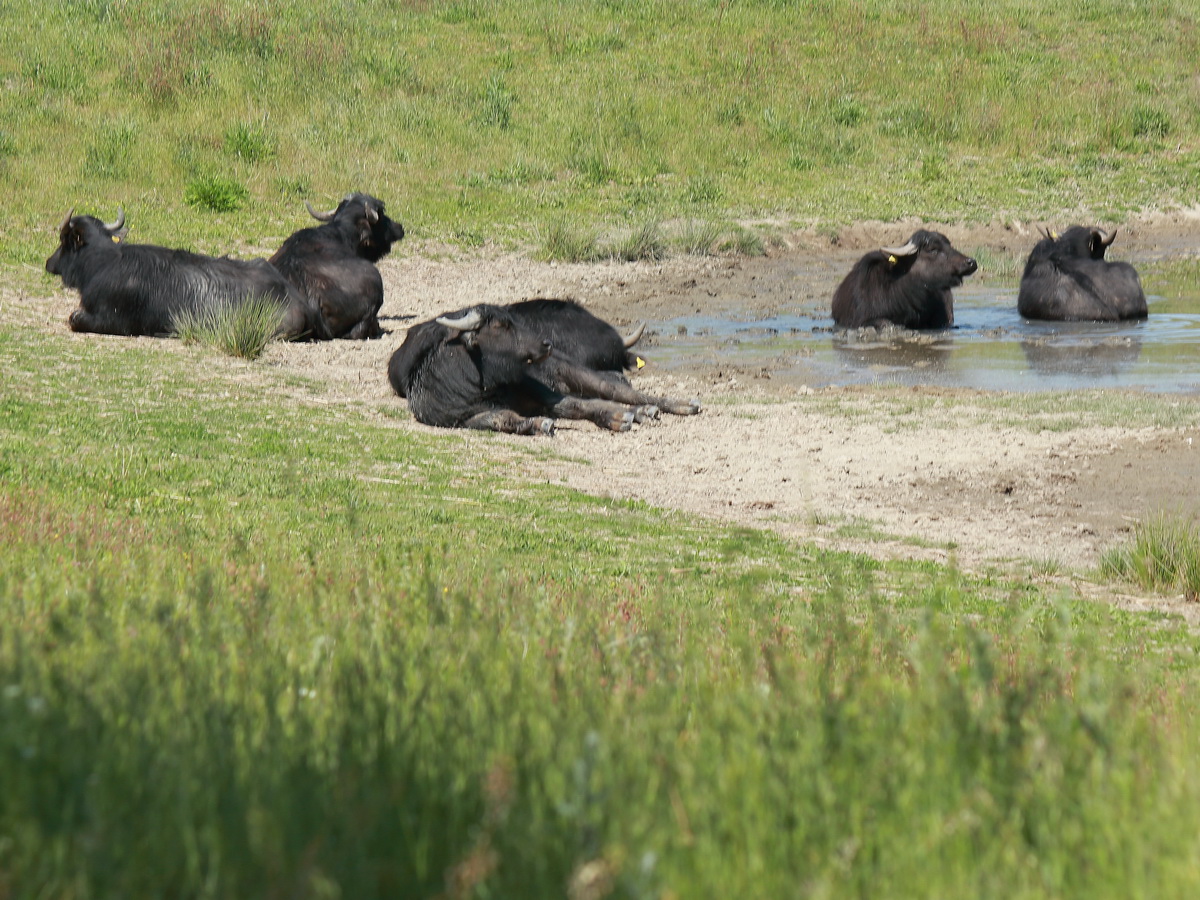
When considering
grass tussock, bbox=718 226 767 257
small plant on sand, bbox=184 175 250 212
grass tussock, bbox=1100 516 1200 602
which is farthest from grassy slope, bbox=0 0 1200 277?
grass tussock, bbox=1100 516 1200 602

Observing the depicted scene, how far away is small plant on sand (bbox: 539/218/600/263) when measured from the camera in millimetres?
22188

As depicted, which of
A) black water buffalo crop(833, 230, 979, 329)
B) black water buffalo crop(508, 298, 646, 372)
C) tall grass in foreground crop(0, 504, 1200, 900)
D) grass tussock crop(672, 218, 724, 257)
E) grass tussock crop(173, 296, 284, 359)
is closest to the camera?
tall grass in foreground crop(0, 504, 1200, 900)

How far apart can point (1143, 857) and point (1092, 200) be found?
1043 inches

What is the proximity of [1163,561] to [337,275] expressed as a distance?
1099 centimetres

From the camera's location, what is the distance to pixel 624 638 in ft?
14.5

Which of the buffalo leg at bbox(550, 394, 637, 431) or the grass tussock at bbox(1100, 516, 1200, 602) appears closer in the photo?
the grass tussock at bbox(1100, 516, 1200, 602)

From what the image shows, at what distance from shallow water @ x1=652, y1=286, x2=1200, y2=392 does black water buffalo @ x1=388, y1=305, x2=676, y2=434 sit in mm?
3150

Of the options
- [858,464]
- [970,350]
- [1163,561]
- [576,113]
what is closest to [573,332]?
[858,464]

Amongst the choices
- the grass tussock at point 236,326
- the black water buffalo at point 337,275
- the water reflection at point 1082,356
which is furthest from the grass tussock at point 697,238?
the grass tussock at point 236,326

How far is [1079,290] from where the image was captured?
1838cm

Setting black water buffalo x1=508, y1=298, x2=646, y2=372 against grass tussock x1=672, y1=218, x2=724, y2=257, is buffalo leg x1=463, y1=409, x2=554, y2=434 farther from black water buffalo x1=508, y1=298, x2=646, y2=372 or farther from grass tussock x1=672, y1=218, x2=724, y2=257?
grass tussock x1=672, y1=218, x2=724, y2=257

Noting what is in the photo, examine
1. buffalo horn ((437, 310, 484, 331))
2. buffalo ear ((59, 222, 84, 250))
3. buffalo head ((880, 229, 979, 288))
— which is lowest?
buffalo horn ((437, 310, 484, 331))

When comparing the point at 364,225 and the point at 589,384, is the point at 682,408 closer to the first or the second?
the point at 589,384

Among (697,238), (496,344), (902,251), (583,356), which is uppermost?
(697,238)
